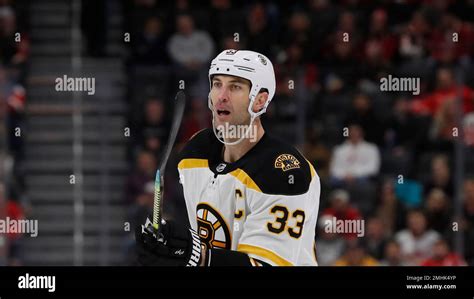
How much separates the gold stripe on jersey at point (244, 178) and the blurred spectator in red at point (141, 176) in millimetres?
4277

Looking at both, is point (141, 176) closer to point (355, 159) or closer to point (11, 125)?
point (11, 125)

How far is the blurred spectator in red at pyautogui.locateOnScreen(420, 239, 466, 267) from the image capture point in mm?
9367

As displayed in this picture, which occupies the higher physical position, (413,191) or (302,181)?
(302,181)

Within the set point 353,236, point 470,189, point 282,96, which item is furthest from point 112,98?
point 470,189

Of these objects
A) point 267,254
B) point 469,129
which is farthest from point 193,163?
point 469,129

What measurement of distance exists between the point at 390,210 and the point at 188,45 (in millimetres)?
2236

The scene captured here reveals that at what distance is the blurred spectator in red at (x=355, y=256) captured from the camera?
30.1 feet

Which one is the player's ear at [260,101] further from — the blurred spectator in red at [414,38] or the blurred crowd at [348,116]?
the blurred spectator in red at [414,38]

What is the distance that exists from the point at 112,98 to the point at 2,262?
5.13 feet

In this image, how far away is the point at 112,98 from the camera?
32.8 ft

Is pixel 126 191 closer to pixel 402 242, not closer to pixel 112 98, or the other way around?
pixel 112 98

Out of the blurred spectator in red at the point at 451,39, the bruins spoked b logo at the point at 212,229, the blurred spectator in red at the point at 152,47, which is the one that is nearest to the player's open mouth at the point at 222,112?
the bruins spoked b logo at the point at 212,229

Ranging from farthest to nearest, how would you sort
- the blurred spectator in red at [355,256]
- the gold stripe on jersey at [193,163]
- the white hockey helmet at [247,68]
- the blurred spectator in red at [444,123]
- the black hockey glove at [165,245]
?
the blurred spectator in red at [444,123]
the blurred spectator in red at [355,256]
the gold stripe on jersey at [193,163]
the white hockey helmet at [247,68]
the black hockey glove at [165,245]

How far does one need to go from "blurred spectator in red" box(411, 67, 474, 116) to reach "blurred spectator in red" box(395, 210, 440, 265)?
0.92 meters
